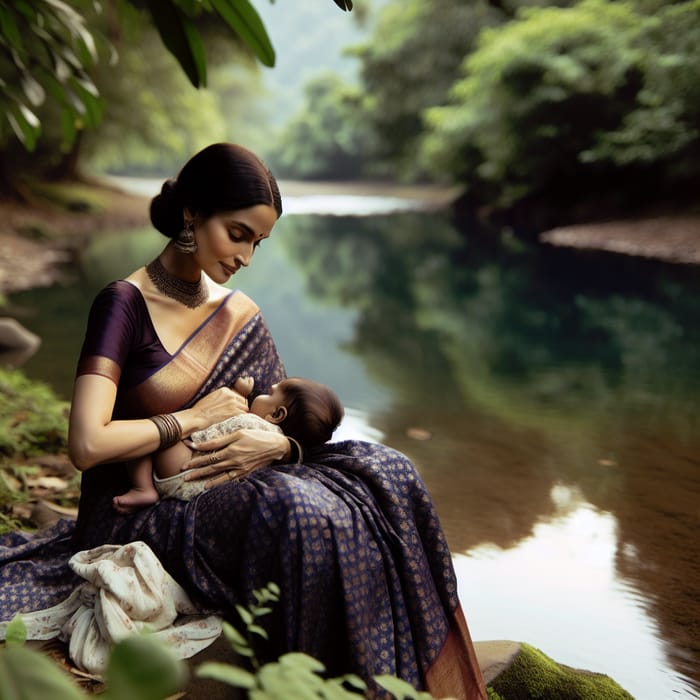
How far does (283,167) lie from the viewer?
45.4 m

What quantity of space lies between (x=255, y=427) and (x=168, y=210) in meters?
0.59

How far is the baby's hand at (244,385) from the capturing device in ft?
7.37

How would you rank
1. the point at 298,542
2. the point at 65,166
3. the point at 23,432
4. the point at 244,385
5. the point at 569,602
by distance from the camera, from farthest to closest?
1. the point at 65,166
2. the point at 23,432
3. the point at 569,602
4. the point at 244,385
5. the point at 298,542

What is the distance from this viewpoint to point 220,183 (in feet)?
6.71

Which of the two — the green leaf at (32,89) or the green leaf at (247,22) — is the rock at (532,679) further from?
the green leaf at (32,89)

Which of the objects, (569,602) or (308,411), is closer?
(308,411)

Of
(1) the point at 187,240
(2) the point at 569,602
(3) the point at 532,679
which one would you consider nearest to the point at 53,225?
(2) the point at 569,602

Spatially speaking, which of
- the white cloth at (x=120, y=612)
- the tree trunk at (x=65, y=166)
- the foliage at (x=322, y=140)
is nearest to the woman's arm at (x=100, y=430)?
the white cloth at (x=120, y=612)

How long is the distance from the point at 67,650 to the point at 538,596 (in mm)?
1746

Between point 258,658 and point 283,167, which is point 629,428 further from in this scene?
point 283,167

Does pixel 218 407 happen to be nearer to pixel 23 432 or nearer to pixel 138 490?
pixel 138 490

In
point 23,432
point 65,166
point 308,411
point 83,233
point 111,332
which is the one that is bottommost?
point 23,432

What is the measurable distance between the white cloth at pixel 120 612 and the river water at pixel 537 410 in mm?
1206

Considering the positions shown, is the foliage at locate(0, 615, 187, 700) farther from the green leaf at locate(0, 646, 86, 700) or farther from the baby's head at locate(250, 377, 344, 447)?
the baby's head at locate(250, 377, 344, 447)
